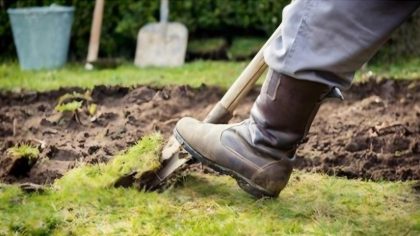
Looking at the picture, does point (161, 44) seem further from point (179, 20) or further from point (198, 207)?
point (198, 207)

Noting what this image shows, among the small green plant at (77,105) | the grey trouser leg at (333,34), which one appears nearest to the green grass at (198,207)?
the grey trouser leg at (333,34)

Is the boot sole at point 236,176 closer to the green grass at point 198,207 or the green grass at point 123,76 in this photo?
the green grass at point 198,207

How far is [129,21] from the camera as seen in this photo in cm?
588

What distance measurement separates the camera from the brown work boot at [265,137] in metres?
1.98

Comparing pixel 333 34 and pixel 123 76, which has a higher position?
pixel 333 34

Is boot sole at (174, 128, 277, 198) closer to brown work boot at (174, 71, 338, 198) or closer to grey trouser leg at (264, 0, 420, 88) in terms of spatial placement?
brown work boot at (174, 71, 338, 198)

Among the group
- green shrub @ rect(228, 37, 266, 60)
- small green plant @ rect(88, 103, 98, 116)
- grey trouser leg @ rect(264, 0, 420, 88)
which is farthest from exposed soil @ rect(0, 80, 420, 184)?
green shrub @ rect(228, 37, 266, 60)

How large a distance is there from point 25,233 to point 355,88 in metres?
2.78

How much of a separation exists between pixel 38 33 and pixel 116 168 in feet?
12.1

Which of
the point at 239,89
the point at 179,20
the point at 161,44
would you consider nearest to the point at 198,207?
the point at 239,89

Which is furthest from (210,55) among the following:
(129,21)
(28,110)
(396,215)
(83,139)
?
(396,215)

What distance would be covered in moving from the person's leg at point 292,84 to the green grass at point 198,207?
5.2 inches

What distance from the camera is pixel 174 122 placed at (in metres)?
3.14

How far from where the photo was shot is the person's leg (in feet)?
5.77
